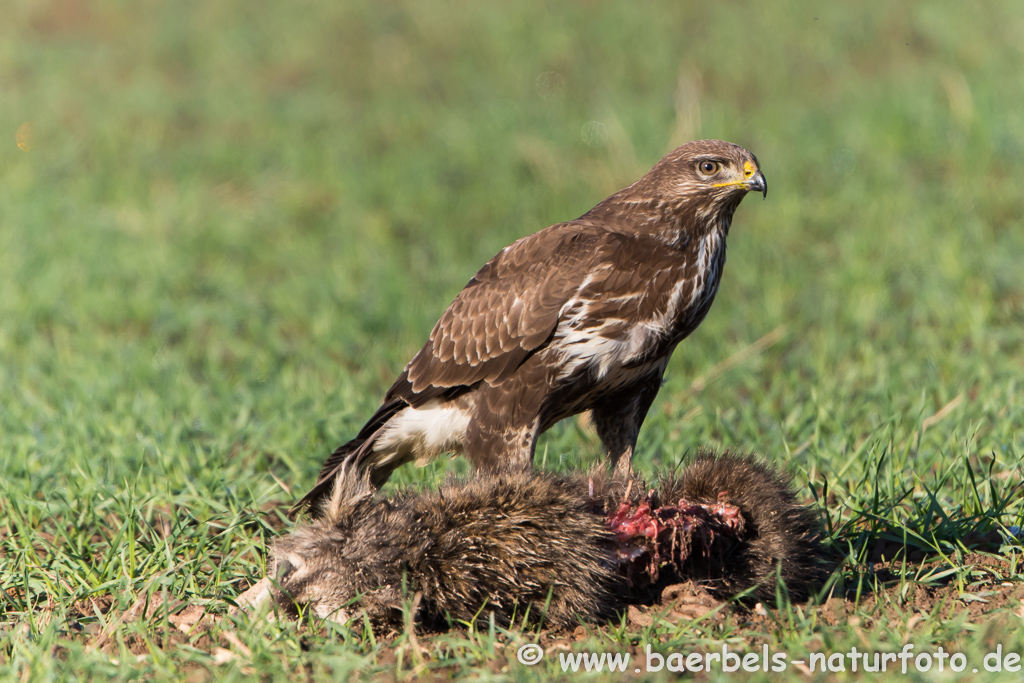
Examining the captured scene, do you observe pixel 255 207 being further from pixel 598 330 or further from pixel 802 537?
pixel 802 537

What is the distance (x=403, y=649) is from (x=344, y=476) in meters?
0.53

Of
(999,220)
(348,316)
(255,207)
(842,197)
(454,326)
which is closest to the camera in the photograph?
(454,326)

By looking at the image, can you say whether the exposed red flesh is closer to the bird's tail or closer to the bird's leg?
the bird's leg

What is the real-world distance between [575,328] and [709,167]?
79cm

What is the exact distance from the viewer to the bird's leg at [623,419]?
3.85 meters

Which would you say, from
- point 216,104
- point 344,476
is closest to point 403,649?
point 344,476

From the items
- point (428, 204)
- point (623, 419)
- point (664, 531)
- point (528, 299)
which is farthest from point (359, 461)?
point (428, 204)

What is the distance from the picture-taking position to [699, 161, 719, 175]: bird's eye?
379cm

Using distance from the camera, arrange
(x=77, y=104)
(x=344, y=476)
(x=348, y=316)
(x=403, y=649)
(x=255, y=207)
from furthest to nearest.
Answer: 1. (x=77, y=104)
2. (x=255, y=207)
3. (x=348, y=316)
4. (x=344, y=476)
5. (x=403, y=649)

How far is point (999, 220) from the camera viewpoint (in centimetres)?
742

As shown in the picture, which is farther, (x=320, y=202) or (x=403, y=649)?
(x=320, y=202)

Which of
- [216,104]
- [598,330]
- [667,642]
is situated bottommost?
[667,642]

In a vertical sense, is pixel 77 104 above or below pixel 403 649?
→ above

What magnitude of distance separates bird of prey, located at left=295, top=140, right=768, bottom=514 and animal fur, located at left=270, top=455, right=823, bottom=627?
0.51 metres
